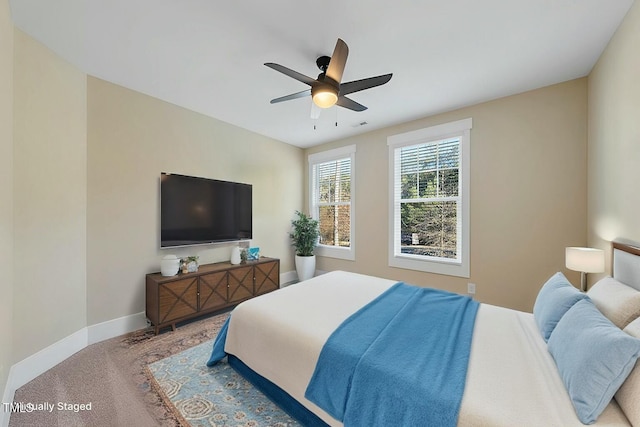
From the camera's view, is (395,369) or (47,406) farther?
(47,406)

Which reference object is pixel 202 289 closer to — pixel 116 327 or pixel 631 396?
pixel 116 327

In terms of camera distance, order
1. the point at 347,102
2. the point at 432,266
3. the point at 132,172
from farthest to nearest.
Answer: the point at 432,266 → the point at 132,172 → the point at 347,102

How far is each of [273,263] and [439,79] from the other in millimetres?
3188

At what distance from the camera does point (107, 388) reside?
1.93m

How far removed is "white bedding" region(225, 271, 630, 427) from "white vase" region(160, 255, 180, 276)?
1309 millimetres

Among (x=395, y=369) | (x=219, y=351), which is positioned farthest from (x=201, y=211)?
(x=395, y=369)

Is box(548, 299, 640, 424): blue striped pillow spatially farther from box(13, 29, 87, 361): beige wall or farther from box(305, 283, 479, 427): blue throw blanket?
box(13, 29, 87, 361): beige wall

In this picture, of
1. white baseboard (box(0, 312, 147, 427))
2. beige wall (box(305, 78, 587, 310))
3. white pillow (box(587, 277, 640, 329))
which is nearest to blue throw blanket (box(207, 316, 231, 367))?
white baseboard (box(0, 312, 147, 427))

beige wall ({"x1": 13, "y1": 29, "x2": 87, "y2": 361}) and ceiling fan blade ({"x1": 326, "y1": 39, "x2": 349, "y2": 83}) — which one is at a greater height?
ceiling fan blade ({"x1": 326, "y1": 39, "x2": 349, "y2": 83})

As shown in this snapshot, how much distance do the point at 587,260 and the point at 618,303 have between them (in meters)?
0.94

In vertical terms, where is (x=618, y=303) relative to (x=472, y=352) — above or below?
above

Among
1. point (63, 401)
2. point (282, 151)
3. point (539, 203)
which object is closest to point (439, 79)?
point (539, 203)

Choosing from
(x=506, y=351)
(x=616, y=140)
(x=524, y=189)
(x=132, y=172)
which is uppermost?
(x=616, y=140)

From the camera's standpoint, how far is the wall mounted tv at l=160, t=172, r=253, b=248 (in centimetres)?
312
